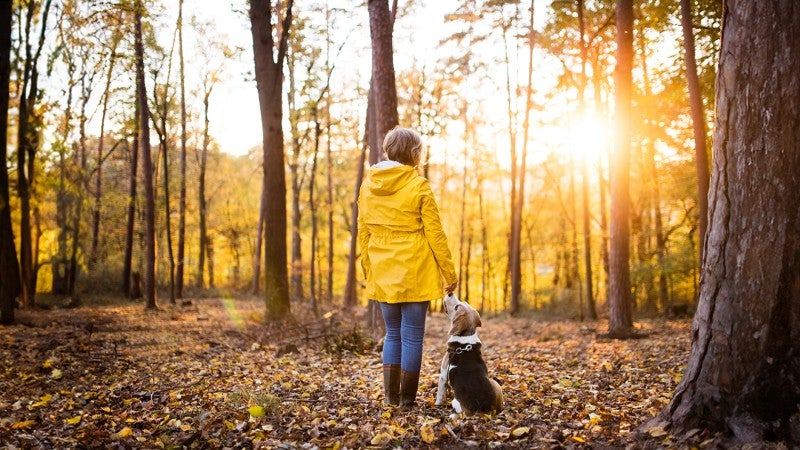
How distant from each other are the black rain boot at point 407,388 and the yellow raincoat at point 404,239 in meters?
0.73

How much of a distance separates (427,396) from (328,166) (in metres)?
22.5

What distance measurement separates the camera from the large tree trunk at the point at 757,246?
127 inches

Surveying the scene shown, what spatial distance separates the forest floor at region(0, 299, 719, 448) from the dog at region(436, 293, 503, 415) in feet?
0.52

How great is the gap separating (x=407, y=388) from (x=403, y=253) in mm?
1241

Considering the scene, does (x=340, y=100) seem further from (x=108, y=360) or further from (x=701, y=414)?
(x=701, y=414)

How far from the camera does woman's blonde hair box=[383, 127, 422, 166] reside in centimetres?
471

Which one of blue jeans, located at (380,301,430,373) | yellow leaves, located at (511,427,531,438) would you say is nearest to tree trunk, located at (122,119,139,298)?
blue jeans, located at (380,301,430,373)

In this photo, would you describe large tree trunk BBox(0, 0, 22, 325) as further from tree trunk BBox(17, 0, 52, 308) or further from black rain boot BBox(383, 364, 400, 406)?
black rain boot BBox(383, 364, 400, 406)

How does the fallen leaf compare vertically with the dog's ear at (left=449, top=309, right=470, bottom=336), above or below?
below

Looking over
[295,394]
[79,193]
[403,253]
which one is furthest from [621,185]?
[79,193]

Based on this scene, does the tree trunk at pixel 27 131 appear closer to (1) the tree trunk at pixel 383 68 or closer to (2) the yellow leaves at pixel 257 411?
(1) the tree trunk at pixel 383 68

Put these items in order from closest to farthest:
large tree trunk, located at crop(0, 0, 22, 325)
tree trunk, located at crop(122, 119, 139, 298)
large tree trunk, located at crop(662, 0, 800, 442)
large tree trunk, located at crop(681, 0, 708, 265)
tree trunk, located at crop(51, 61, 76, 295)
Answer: large tree trunk, located at crop(662, 0, 800, 442)
large tree trunk, located at crop(0, 0, 22, 325)
large tree trunk, located at crop(681, 0, 708, 265)
tree trunk, located at crop(51, 61, 76, 295)
tree trunk, located at crop(122, 119, 139, 298)

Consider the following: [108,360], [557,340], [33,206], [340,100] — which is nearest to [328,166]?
[340,100]

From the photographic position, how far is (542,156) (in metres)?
26.3
